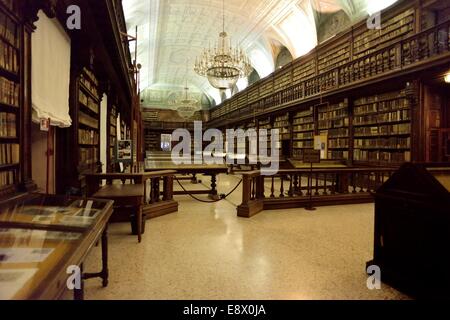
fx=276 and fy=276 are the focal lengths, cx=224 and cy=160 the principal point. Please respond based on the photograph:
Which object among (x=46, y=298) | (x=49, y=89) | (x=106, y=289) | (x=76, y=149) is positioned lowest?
(x=106, y=289)

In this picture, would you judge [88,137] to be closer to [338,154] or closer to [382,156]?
[382,156]

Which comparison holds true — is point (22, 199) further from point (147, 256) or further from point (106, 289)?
point (147, 256)

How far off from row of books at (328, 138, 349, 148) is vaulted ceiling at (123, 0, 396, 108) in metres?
3.93

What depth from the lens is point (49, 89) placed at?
348cm

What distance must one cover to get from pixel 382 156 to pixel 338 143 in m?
1.75

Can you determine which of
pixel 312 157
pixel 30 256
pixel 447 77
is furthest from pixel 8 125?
pixel 447 77

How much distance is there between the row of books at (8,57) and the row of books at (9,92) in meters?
0.12

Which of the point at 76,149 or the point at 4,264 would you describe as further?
the point at 76,149

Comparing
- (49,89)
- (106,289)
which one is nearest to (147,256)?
(106,289)

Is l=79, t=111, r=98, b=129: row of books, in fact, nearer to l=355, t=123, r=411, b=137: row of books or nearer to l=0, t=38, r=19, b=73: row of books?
l=0, t=38, r=19, b=73: row of books

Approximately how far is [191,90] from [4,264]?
27.5 m

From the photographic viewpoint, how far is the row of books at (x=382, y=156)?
683 centimetres

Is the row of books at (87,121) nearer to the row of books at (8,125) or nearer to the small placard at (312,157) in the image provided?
the row of books at (8,125)

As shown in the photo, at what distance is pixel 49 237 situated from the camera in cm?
134
